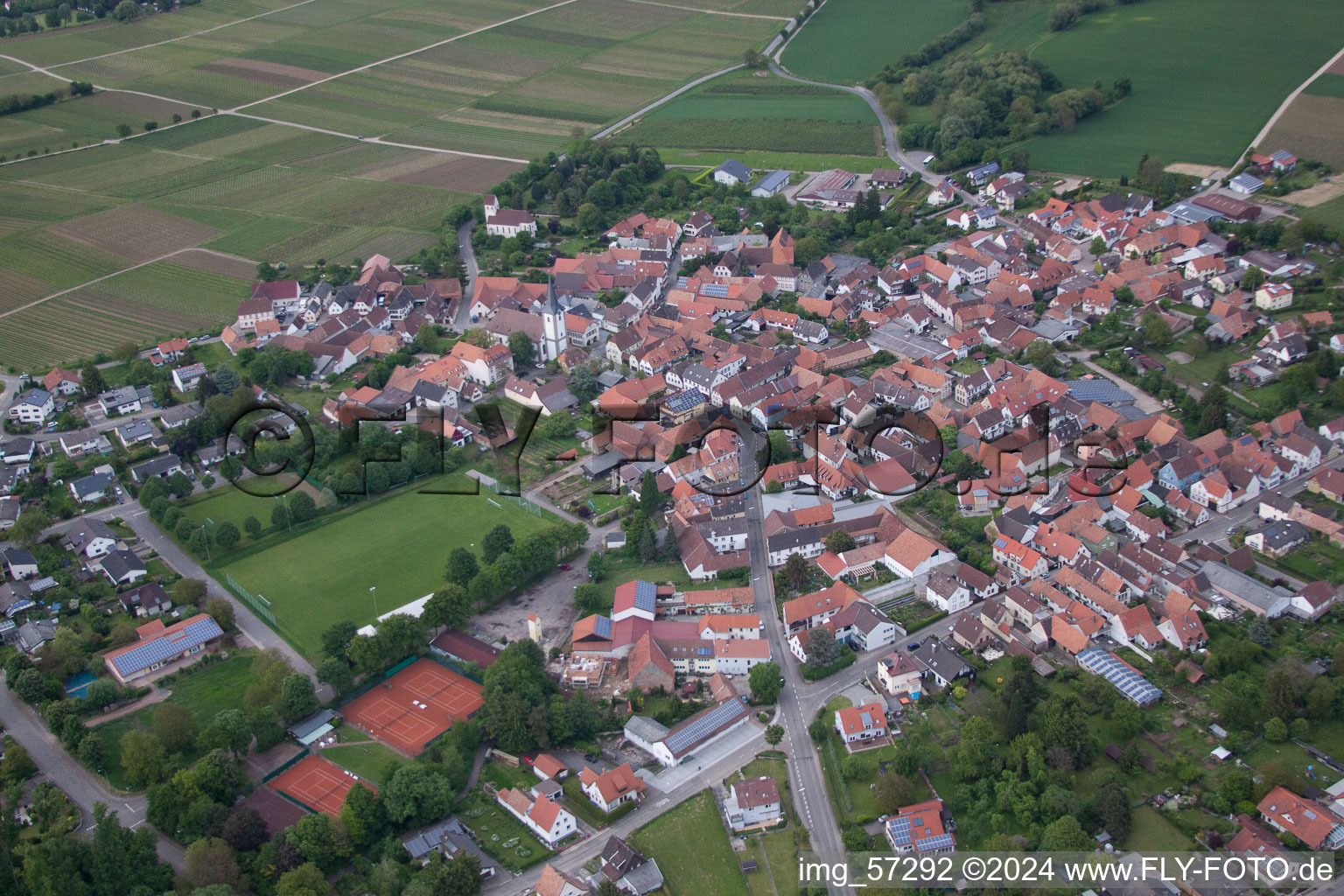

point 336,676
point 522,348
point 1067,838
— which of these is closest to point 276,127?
point 522,348

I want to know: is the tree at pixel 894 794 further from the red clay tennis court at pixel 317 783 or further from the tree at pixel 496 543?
the tree at pixel 496 543

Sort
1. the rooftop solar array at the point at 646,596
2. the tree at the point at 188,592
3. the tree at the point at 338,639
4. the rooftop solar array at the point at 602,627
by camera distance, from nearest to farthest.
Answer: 1. the tree at the point at 338,639
2. the rooftop solar array at the point at 602,627
3. the rooftop solar array at the point at 646,596
4. the tree at the point at 188,592

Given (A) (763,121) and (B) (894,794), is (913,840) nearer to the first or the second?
(B) (894,794)

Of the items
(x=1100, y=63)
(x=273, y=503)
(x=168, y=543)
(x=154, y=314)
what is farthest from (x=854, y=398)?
(x=1100, y=63)

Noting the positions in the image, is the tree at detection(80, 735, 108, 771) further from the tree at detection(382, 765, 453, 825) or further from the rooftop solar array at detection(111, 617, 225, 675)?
the tree at detection(382, 765, 453, 825)

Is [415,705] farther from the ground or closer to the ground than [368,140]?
closer to the ground

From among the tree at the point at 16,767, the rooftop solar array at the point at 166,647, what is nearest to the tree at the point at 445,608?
the rooftop solar array at the point at 166,647
